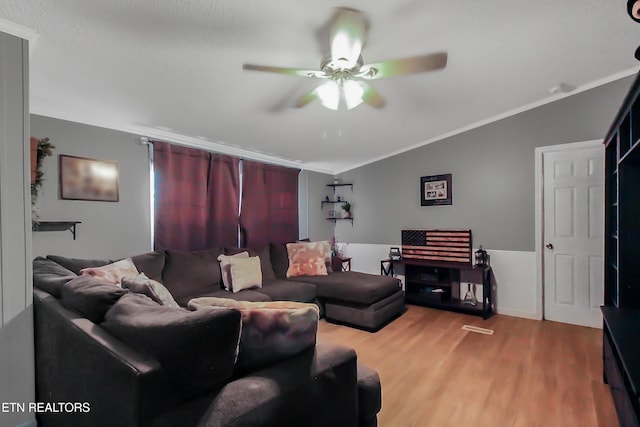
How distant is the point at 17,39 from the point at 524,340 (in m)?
4.57

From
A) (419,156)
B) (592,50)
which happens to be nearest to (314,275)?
(419,156)

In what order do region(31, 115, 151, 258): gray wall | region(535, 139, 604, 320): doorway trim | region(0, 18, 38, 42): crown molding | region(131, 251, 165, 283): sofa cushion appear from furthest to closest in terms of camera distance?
region(535, 139, 604, 320): doorway trim
region(131, 251, 165, 283): sofa cushion
region(31, 115, 151, 258): gray wall
region(0, 18, 38, 42): crown molding

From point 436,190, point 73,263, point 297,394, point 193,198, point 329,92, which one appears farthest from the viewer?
point 436,190

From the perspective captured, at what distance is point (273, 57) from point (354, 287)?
2.46 metres

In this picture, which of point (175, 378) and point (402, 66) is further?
point (402, 66)

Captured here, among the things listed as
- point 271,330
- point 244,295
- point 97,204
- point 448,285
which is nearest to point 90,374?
point 271,330

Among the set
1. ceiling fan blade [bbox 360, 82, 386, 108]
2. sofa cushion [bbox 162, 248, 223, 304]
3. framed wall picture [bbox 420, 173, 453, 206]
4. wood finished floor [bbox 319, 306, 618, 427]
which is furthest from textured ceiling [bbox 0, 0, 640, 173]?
wood finished floor [bbox 319, 306, 618, 427]

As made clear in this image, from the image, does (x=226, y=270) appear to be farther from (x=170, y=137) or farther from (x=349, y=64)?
(x=349, y=64)

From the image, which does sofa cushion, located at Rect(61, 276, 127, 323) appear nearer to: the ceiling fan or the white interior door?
the ceiling fan

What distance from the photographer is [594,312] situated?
10.9 feet

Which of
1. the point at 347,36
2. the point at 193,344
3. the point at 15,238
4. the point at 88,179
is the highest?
the point at 347,36

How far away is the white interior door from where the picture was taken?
3305mm

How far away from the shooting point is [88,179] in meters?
2.78

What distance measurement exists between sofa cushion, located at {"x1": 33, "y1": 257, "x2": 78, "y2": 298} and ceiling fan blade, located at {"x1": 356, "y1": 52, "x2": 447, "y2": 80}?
2.21 m
